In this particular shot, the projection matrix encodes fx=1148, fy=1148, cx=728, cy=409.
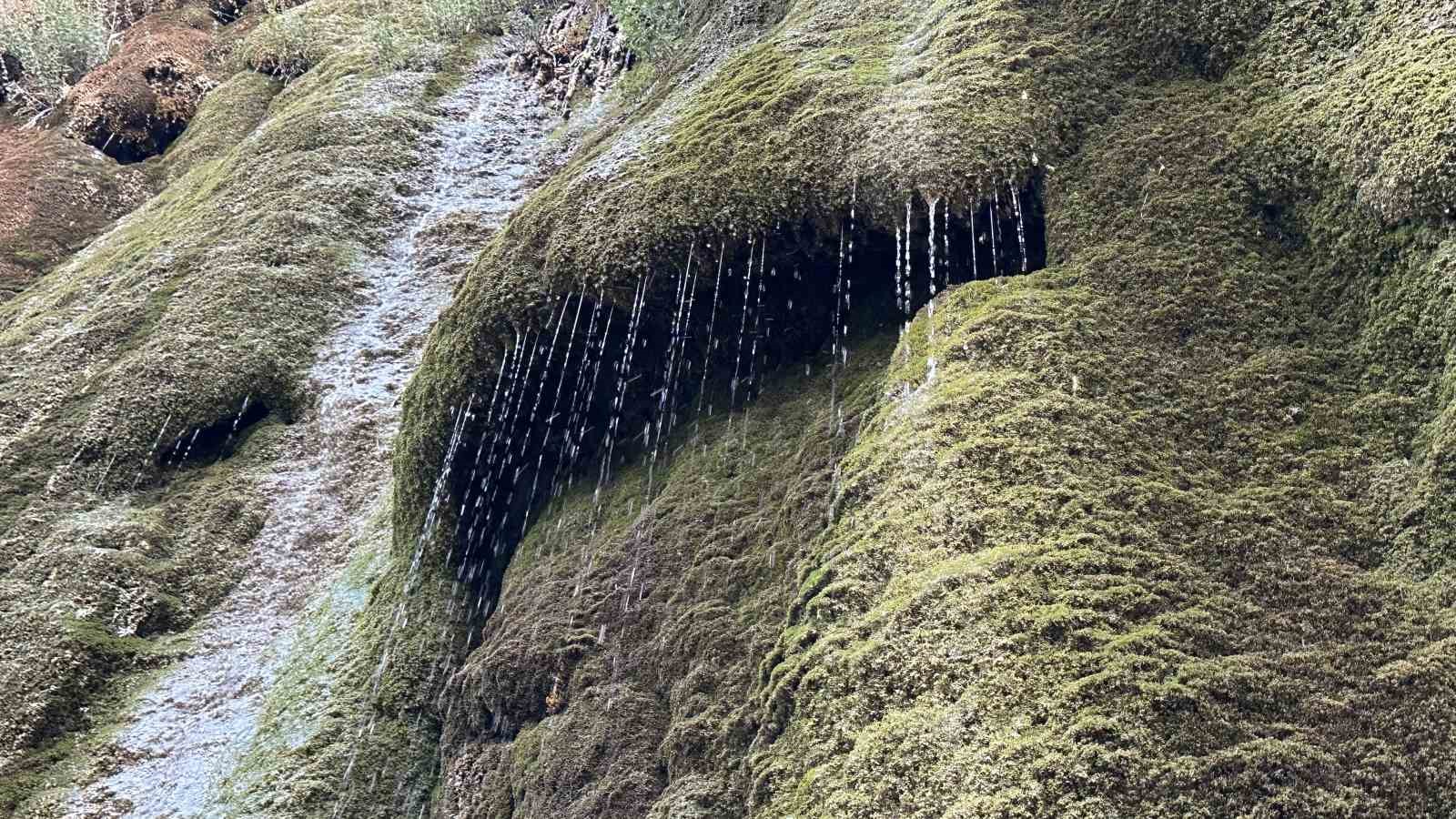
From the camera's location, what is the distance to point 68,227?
1492 inches

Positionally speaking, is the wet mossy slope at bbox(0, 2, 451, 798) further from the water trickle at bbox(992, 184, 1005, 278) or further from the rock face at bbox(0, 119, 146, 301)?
the water trickle at bbox(992, 184, 1005, 278)

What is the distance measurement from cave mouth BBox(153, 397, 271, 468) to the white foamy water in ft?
3.32

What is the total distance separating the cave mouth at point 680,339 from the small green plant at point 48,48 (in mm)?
40129

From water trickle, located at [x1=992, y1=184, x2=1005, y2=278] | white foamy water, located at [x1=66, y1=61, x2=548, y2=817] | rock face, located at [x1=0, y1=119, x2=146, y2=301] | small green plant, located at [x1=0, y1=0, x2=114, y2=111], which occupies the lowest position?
white foamy water, located at [x1=66, y1=61, x2=548, y2=817]

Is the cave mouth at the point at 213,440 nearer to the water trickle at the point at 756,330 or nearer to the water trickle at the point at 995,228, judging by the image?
the water trickle at the point at 756,330

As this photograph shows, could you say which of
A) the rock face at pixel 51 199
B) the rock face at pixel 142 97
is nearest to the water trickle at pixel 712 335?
the rock face at pixel 51 199

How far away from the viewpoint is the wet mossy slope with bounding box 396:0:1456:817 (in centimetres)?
741

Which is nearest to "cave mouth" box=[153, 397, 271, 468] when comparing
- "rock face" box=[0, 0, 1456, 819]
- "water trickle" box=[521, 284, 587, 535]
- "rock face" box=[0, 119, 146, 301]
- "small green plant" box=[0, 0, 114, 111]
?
"rock face" box=[0, 0, 1456, 819]

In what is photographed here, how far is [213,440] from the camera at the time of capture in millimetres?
23453

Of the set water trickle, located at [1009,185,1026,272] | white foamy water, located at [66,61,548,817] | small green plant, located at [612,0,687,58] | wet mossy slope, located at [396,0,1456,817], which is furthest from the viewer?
small green plant, located at [612,0,687,58]

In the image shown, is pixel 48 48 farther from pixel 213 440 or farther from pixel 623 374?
pixel 623 374

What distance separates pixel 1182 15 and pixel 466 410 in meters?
10.5

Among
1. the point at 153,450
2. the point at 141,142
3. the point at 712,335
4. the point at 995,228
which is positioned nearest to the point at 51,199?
the point at 141,142

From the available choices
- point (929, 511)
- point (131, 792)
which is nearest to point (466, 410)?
point (131, 792)
